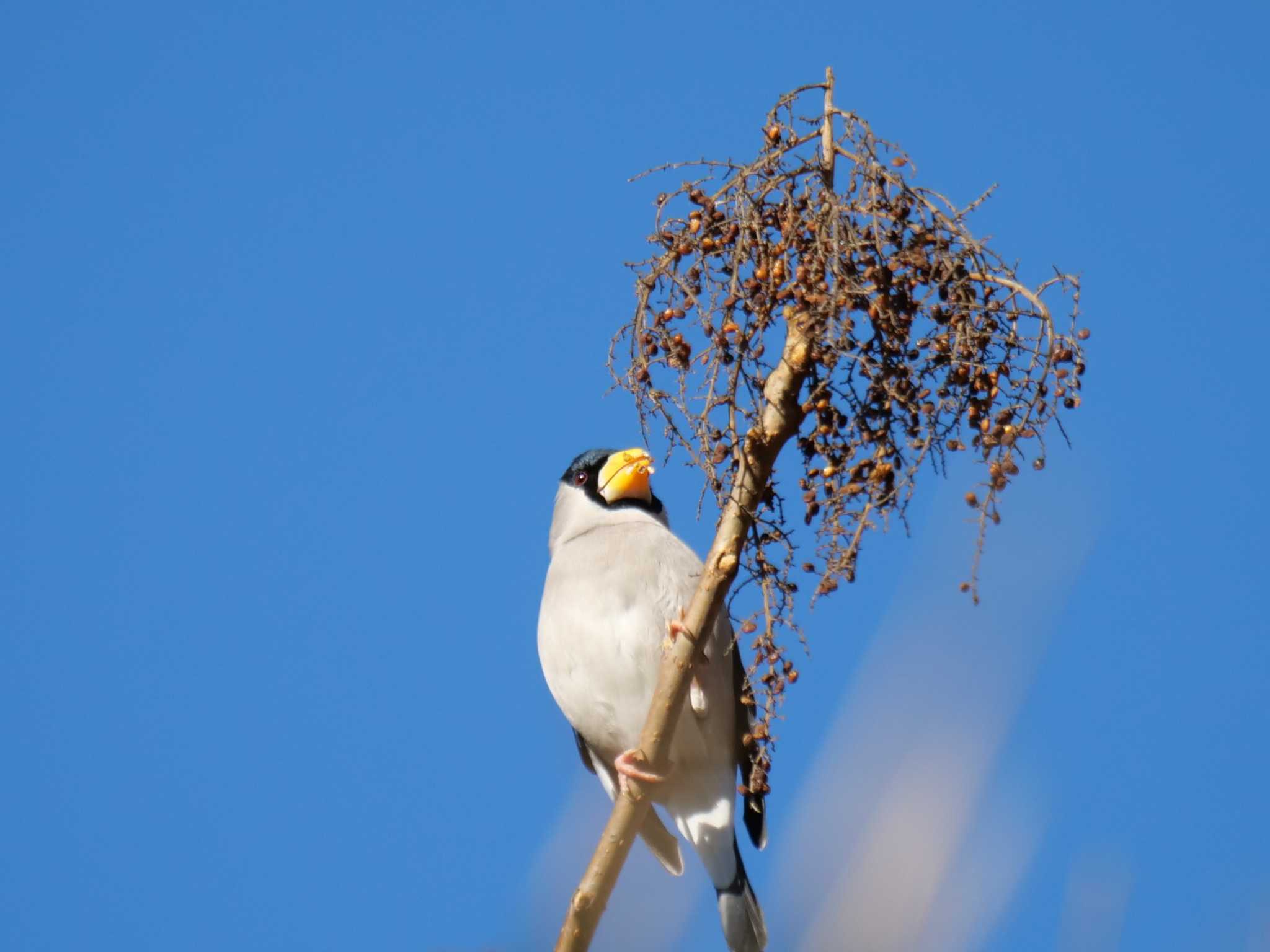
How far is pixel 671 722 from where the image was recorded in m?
3.75

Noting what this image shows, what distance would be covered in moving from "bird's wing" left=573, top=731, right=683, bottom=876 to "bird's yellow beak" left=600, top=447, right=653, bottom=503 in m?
1.15

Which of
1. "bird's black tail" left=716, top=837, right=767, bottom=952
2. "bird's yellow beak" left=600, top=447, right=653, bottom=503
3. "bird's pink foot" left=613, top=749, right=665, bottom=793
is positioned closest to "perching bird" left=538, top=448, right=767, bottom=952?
"bird's black tail" left=716, top=837, right=767, bottom=952

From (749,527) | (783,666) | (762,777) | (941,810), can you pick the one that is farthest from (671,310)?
(941,810)

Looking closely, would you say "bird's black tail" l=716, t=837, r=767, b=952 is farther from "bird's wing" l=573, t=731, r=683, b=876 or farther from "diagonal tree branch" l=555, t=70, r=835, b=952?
"diagonal tree branch" l=555, t=70, r=835, b=952

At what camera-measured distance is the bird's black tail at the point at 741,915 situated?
552 cm

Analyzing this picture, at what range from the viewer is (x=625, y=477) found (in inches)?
258

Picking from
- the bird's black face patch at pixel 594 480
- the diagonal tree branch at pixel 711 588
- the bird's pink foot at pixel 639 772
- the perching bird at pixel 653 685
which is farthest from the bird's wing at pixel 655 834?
the diagonal tree branch at pixel 711 588

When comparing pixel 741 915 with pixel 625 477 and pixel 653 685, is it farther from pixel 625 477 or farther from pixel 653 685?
pixel 625 477

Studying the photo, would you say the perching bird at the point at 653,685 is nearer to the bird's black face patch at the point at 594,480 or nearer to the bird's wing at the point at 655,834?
the bird's wing at the point at 655,834

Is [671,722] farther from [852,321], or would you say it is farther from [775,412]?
[852,321]

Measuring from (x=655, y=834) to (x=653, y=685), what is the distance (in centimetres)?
75

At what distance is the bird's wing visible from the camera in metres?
5.86

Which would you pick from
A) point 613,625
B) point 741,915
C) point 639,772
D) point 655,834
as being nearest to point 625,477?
point 613,625

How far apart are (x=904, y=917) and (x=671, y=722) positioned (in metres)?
1.73
